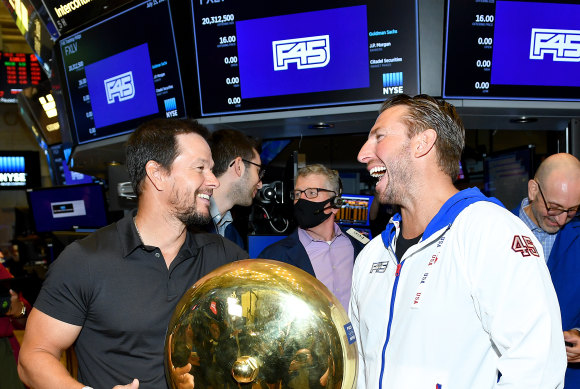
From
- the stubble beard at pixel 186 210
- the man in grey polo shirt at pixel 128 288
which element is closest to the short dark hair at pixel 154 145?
the man in grey polo shirt at pixel 128 288

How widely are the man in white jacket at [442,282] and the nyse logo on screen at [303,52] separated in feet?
4.41

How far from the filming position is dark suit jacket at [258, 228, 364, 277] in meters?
2.95

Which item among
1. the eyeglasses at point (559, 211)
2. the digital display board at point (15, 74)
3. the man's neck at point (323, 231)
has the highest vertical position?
the digital display board at point (15, 74)

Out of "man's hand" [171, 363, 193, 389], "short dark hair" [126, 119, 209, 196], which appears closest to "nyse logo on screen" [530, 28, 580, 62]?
"short dark hair" [126, 119, 209, 196]

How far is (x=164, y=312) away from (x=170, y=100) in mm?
2347

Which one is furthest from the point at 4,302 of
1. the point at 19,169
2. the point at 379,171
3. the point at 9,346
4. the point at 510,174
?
the point at 19,169

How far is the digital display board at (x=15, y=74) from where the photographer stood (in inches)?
426

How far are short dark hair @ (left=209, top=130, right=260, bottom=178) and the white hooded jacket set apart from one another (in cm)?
166

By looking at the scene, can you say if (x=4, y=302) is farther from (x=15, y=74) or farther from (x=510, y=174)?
(x=15, y=74)

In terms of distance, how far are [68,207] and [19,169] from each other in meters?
5.91

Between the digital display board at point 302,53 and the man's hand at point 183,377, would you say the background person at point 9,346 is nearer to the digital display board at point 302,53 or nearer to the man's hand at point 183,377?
the digital display board at point 302,53

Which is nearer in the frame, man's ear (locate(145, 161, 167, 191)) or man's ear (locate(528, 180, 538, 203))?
→ man's ear (locate(145, 161, 167, 191))

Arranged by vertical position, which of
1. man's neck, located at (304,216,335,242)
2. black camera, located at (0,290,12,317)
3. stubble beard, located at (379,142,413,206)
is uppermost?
stubble beard, located at (379,142,413,206)

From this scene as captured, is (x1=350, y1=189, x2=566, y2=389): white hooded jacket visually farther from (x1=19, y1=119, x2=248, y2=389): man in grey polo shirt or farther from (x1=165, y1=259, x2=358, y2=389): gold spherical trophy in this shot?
(x1=19, y1=119, x2=248, y2=389): man in grey polo shirt
